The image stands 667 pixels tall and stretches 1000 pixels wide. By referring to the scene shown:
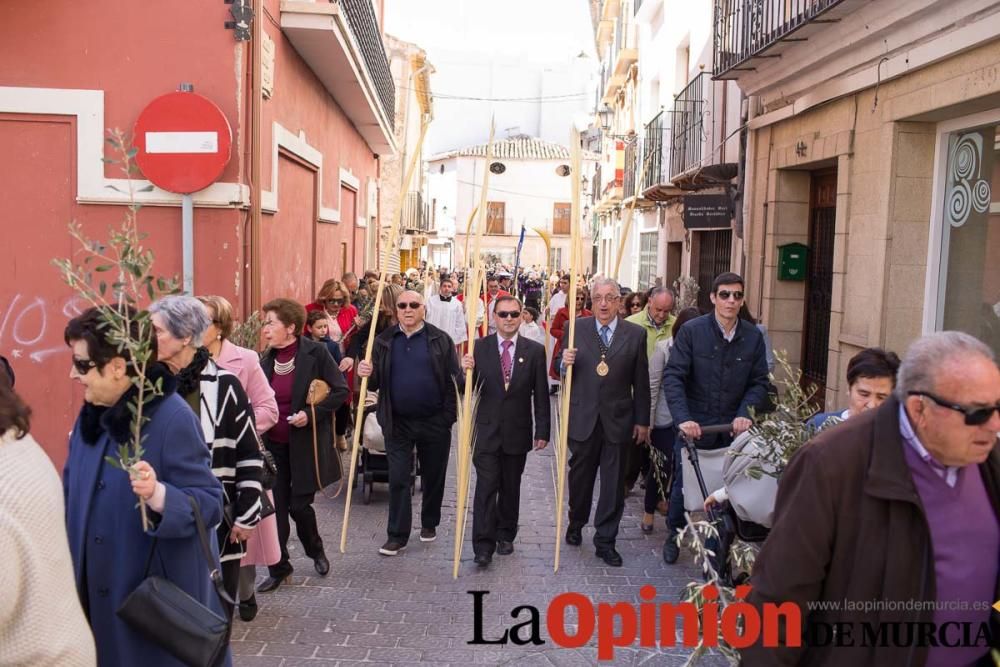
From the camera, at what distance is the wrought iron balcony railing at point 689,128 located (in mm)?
15641

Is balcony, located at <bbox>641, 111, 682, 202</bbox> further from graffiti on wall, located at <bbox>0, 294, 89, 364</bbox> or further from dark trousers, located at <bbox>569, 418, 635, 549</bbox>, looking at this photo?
graffiti on wall, located at <bbox>0, 294, 89, 364</bbox>

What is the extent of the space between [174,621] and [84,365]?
0.91m

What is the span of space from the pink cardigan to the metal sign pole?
2.47 m

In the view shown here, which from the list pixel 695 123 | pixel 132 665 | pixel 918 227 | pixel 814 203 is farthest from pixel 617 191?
pixel 132 665

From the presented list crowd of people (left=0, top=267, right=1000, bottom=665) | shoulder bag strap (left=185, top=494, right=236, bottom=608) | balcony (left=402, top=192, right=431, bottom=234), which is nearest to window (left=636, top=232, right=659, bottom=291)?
balcony (left=402, top=192, right=431, bottom=234)

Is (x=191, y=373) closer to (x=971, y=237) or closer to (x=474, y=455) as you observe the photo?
(x=474, y=455)

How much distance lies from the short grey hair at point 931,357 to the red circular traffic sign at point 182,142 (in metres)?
5.83

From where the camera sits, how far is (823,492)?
277cm

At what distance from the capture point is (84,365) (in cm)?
335

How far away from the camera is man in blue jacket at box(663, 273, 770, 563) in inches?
269

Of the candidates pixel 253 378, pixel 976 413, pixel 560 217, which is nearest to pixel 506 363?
pixel 253 378

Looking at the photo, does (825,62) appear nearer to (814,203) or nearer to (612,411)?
(814,203)

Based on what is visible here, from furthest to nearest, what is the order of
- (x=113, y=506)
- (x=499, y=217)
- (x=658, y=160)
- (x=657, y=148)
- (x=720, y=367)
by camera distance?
(x=499, y=217) < (x=658, y=160) < (x=657, y=148) < (x=720, y=367) < (x=113, y=506)

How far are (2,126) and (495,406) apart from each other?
454cm
